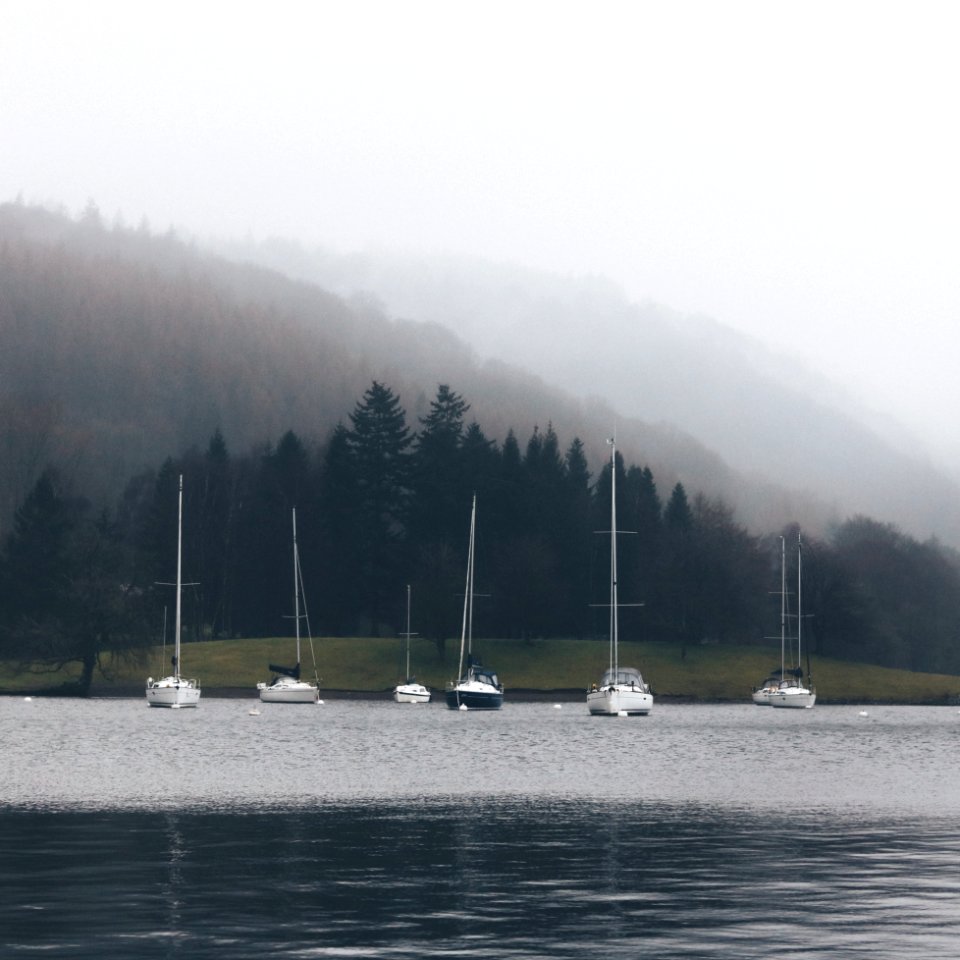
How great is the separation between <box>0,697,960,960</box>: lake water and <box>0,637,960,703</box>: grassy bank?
3202 inches

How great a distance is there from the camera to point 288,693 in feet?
439

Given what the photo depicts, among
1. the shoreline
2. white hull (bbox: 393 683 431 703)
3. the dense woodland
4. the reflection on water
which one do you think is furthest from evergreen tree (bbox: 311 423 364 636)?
the reflection on water

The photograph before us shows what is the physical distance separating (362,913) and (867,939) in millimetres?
7361

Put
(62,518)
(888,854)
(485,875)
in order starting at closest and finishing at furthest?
(485,875)
(888,854)
(62,518)

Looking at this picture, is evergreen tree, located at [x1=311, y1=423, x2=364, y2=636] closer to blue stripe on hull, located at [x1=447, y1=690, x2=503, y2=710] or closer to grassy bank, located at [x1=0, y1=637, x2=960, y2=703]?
grassy bank, located at [x1=0, y1=637, x2=960, y2=703]

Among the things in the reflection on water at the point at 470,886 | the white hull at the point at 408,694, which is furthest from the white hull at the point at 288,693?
the reflection on water at the point at 470,886

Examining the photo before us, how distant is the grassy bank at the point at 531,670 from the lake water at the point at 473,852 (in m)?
81.3

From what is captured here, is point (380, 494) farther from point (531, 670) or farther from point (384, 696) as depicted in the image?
point (384, 696)

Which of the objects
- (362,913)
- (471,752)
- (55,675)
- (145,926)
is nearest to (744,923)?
(362,913)

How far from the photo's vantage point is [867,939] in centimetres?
2306

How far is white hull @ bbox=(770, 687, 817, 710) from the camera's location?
144m

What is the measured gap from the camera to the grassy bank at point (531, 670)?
155 meters

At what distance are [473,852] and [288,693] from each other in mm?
101592

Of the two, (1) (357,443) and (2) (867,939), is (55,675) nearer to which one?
(1) (357,443)
